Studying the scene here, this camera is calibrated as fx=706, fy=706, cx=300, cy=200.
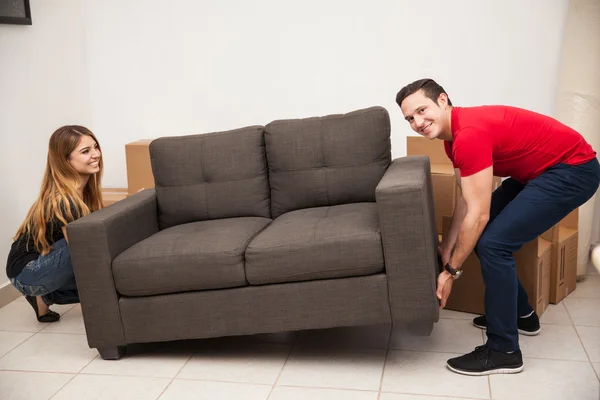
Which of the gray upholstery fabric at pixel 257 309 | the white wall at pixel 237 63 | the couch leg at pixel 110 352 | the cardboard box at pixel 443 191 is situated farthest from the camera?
the white wall at pixel 237 63

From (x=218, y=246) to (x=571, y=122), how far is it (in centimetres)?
197

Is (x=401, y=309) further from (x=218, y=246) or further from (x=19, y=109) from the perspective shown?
(x=19, y=109)

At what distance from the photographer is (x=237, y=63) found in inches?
170

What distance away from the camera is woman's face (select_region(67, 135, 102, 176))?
3229 millimetres

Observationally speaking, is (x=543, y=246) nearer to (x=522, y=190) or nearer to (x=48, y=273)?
(x=522, y=190)

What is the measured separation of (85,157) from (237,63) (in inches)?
55.1

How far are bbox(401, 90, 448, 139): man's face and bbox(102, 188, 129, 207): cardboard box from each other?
2.14 m

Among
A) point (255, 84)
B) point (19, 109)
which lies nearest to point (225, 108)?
point (255, 84)

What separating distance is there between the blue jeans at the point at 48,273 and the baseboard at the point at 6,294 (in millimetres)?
515

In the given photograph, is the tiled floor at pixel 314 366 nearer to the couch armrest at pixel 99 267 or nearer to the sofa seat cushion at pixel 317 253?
the couch armrest at pixel 99 267

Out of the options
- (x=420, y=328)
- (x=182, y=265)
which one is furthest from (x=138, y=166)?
(x=420, y=328)

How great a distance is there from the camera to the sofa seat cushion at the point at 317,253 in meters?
2.69

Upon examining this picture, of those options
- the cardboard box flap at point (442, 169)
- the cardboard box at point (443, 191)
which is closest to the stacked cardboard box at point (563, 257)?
the cardboard box at point (443, 191)

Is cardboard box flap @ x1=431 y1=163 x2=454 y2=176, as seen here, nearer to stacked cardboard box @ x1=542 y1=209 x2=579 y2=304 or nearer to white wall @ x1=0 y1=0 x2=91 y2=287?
stacked cardboard box @ x1=542 y1=209 x2=579 y2=304
